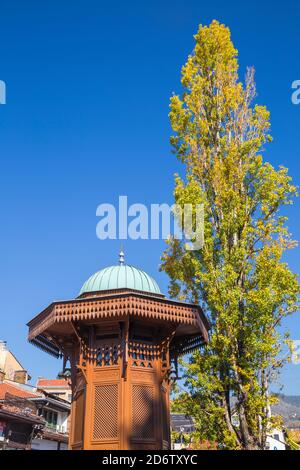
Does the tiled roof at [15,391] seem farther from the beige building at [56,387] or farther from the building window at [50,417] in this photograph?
the beige building at [56,387]

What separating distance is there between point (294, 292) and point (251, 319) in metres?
1.58

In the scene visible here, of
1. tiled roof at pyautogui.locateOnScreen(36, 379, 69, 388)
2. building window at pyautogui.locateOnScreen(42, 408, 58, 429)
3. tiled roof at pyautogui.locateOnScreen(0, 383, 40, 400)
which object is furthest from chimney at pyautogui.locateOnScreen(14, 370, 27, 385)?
tiled roof at pyautogui.locateOnScreen(36, 379, 69, 388)

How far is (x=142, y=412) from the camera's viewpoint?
423 inches

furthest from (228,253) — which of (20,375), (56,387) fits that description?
(56,387)

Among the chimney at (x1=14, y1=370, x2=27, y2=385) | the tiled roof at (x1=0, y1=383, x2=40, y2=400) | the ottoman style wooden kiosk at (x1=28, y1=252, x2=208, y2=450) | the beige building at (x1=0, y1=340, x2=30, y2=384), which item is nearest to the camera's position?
the ottoman style wooden kiosk at (x1=28, y1=252, x2=208, y2=450)

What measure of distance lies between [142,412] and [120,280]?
3.03 meters

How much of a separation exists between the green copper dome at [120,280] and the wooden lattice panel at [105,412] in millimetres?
2312

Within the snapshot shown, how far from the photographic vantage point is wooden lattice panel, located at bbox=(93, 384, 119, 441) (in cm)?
1048

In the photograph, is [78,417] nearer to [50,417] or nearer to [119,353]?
[119,353]

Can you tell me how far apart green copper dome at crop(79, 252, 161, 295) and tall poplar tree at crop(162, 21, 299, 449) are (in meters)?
3.68

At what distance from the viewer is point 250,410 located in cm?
1444

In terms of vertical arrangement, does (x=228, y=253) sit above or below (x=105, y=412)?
above

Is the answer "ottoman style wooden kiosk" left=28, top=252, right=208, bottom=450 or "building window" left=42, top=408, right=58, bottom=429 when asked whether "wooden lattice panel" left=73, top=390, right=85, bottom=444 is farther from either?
"building window" left=42, top=408, right=58, bottom=429
